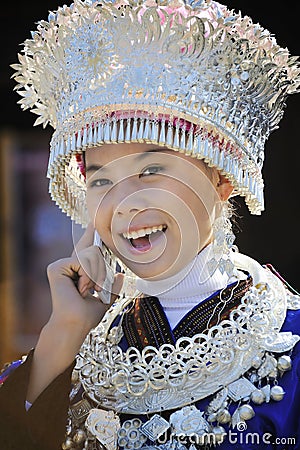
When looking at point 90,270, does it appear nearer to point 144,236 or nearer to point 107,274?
point 107,274

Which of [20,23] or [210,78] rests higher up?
[20,23]

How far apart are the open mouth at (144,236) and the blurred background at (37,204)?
82.5 inches

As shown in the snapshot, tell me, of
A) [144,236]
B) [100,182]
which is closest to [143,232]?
[144,236]

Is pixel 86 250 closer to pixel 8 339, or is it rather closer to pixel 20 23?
pixel 20 23

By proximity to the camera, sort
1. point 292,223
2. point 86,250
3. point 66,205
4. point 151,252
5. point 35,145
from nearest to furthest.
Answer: point 151,252
point 86,250
point 66,205
point 292,223
point 35,145

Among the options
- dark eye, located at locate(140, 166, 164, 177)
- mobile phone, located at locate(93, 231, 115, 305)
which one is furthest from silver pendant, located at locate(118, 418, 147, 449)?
dark eye, located at locate(140, 166, 164, 177)

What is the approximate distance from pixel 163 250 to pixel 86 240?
0.80 ft

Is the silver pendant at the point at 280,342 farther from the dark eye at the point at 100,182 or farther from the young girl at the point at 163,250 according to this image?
the dark eye at the point at 100,182

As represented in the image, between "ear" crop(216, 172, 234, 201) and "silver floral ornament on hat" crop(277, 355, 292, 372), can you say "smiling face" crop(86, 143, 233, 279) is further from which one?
"silver floral ornament on hat" crop(277, 355, 292, 372)

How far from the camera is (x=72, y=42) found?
1.55 meters

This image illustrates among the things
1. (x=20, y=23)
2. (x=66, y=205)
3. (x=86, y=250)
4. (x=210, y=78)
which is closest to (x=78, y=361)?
(x=86, y=250)

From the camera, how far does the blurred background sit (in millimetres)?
4008

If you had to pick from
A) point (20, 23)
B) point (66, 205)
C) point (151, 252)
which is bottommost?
point (151, 252)

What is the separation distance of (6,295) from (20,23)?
5.69 feet
